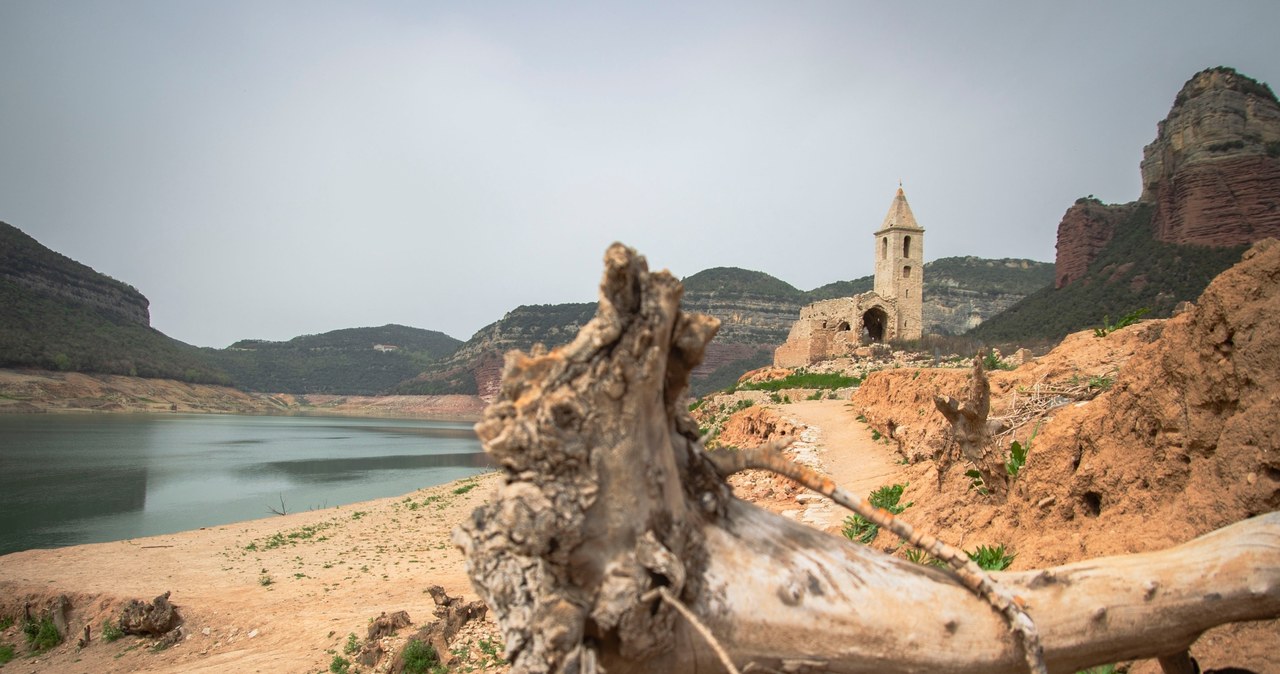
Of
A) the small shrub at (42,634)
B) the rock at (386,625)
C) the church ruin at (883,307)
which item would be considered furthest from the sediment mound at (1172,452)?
the church ruin at (883,307)

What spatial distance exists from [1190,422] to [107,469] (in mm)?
38929

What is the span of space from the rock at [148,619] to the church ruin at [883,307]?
27045 millimetres

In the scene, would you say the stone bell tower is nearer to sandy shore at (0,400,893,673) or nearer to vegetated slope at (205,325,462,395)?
sandy shore at (0,400,893,673)

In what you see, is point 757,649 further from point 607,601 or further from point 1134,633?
point 1134,633

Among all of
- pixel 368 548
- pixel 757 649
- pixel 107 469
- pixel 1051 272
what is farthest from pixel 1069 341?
pixel 1051 272

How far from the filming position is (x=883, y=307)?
31.4 meters

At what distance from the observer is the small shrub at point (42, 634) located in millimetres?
8773

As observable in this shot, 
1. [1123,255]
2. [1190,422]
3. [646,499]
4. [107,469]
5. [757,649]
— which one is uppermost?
[1123,255]

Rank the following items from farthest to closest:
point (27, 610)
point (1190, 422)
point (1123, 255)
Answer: point (1123, 255) → point (27, 610) → point (1190, 422)

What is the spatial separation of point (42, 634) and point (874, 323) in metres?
33.5

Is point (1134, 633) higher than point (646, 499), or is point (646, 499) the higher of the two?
point (646, 499)

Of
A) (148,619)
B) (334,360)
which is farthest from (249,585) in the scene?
Result: (334,360)

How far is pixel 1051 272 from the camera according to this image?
277 ft

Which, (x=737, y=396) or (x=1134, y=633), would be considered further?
(x=737, y=396)
